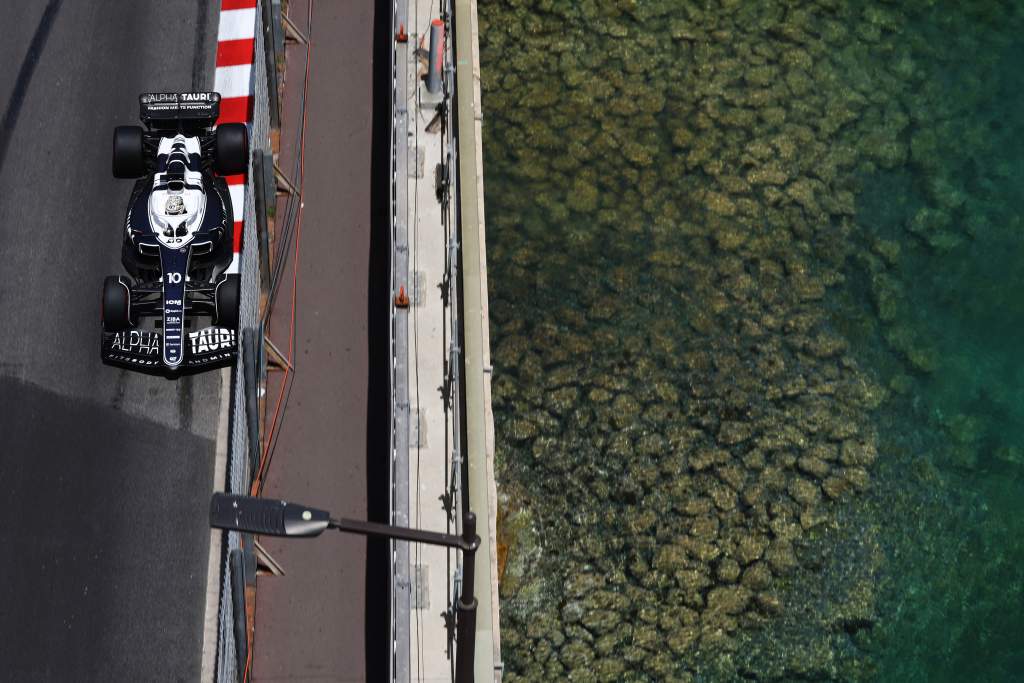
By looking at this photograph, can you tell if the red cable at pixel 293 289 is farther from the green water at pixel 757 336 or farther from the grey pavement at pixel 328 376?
the green water at pixel 757 336

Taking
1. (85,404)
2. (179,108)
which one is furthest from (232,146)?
(85,404)

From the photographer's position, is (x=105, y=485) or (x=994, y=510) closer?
(x=105, y=485)

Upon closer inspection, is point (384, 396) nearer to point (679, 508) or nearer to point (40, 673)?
point (40, 673)

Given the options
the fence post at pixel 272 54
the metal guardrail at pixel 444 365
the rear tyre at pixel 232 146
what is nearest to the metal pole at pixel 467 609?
the metal guardrail at pixel 444 365

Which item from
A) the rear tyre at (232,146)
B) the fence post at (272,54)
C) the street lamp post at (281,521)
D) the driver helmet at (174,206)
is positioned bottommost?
the street lamp post at (281,521)

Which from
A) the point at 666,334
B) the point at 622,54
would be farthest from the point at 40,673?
the point at 622,54
